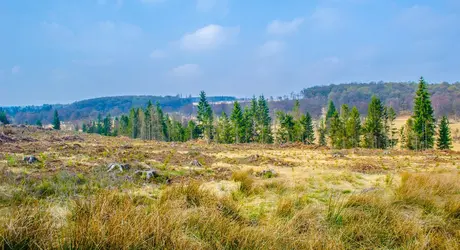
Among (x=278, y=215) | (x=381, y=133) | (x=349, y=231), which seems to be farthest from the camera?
(x=381, y=133)

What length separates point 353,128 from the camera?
47.7 metres

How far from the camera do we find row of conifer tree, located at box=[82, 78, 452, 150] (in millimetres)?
41125

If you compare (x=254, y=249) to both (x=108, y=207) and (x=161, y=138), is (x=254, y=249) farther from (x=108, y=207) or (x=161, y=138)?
(x=161, y=138)

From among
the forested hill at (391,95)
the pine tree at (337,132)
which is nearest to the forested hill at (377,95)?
the forested hill at (391,95)

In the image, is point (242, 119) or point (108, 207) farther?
point (242, 119)

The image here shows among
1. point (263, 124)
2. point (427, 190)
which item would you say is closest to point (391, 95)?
point (263, 124)

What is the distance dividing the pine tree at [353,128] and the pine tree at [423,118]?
350 inches

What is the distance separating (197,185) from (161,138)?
6842cm

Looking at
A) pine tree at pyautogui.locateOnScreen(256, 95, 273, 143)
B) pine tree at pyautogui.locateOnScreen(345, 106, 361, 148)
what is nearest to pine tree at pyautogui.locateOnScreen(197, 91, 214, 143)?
pine tree at pyautogui.locateOnScreen(256, 95, 273, 143)

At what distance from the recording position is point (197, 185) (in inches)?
186

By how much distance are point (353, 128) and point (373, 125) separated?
127 inches

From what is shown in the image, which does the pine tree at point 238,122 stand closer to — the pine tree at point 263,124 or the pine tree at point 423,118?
the pine tree at point 263,124

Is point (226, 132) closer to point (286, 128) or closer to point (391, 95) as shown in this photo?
point (286, 128)

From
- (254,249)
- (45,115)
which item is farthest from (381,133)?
(45,115)
